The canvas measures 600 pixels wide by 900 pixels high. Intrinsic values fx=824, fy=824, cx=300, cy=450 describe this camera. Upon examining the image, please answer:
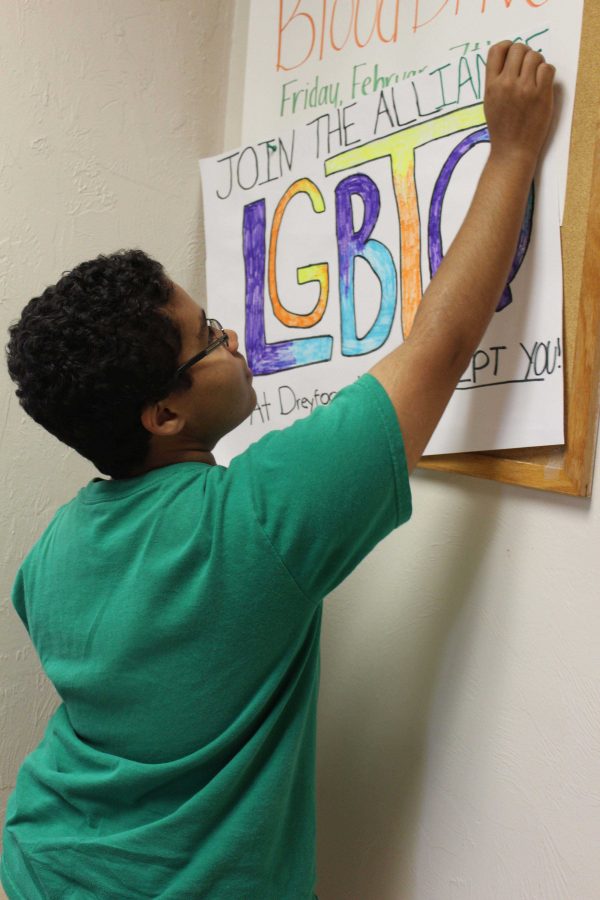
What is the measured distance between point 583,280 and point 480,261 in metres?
0.10

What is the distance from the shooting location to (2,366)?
1.01m

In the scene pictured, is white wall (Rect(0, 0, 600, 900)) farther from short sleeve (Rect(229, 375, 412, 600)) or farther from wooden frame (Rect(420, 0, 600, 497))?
short sleeve (Rect(229, 375, 412, 600))

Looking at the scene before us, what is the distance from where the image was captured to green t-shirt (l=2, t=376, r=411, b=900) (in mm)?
617

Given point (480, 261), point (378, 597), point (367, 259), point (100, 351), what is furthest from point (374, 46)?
point (378, 597)

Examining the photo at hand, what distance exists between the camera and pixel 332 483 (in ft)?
1.98

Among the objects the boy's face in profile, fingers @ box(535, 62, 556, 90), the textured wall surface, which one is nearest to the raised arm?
fingers @ box(535, 62, 556, 90)

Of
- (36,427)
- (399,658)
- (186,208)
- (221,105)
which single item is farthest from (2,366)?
(399,658)

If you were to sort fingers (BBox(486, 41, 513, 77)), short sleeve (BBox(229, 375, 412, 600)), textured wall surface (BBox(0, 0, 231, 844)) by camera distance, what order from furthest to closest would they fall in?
textured wall surface (BBox(0, 0, 231, 844)), fingers (BBox(486, 41, 513, 77)), short sleeve (BBox(229, 375, 412, 600))

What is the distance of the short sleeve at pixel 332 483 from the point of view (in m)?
0.60

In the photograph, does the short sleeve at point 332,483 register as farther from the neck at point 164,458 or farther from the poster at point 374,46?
the poster at point 374,46

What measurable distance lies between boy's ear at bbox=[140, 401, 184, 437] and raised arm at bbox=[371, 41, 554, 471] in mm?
188

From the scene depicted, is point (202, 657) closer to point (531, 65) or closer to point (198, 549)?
point (198, 549)

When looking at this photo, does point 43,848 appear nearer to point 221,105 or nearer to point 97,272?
point 97,272

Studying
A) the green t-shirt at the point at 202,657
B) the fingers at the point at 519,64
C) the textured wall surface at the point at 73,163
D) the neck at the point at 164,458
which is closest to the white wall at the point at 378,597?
the textured wall surface at the point at 73,163
